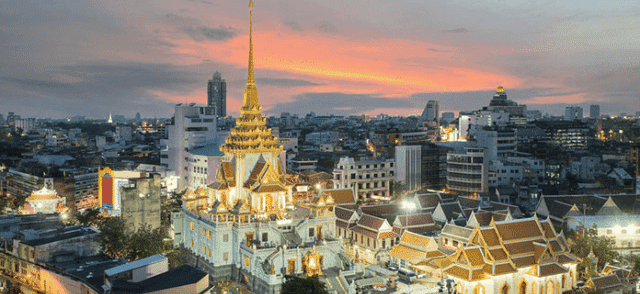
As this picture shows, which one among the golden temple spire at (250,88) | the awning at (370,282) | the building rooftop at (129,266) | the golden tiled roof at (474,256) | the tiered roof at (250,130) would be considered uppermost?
the golden temple spire at (250,88)

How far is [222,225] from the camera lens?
126ft

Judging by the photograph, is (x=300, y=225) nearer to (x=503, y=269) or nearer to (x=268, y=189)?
(x=268, y=189)

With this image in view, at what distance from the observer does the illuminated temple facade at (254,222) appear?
36250 millimetres

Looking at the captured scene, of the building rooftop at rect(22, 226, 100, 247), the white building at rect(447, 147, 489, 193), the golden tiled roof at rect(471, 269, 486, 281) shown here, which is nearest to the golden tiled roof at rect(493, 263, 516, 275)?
Result: the golden tiled roof at rect(471, 269, 486, 281)

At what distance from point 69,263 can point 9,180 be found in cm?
4061

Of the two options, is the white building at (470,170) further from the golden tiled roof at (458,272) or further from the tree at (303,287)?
the tree at (303,287)

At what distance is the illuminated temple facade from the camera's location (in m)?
36.2

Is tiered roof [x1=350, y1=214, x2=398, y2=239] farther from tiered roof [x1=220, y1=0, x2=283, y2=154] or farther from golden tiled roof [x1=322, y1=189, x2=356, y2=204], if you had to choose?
tiered roof [x1=220, y1=0, x2=283, y2=154]

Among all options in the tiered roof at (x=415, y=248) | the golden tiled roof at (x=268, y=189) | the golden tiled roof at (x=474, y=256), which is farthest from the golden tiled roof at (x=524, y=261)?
the golden tiled roof at (x=268, y=189)

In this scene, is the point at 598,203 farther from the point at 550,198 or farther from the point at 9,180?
the point at 9,180

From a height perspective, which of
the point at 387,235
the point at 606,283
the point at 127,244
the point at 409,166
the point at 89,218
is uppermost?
the point at 409,166

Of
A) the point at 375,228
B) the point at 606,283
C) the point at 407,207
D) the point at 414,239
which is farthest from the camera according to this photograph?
the point at 407,207

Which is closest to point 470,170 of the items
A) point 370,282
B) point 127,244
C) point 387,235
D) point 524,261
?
point 387,235

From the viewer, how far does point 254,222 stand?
38531 millimetres
